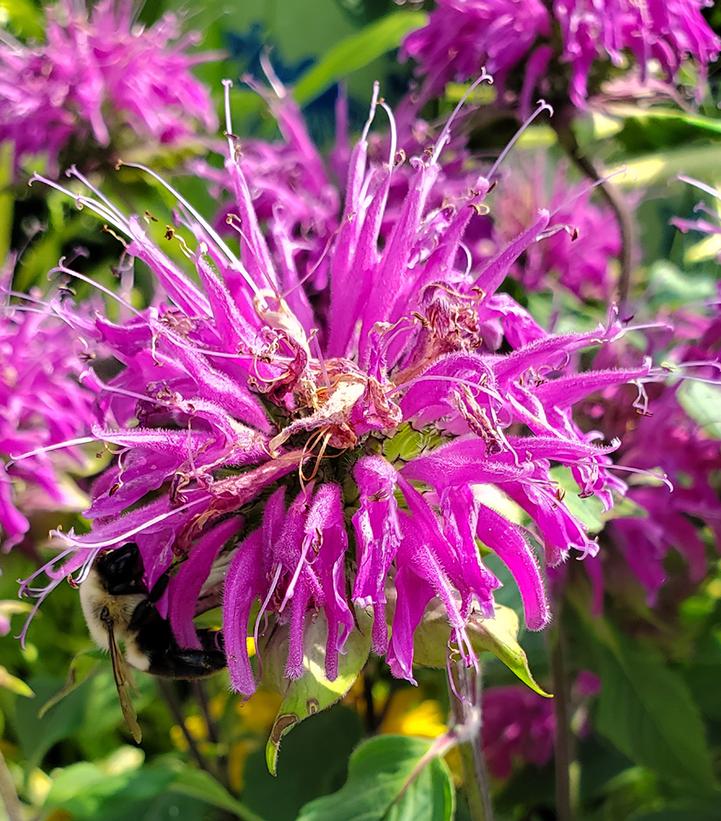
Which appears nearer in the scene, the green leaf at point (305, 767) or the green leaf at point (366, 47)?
the green leaf at point (305, 767)

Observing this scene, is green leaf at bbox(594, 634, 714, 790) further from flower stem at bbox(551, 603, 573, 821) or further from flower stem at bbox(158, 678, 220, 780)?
flower stem at bbox(158, 678, 220, 780)

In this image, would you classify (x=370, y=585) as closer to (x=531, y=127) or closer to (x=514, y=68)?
(x=514, y=68)

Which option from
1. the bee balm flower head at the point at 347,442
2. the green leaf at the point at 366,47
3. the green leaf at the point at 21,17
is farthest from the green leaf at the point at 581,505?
the green leaf at the point at 21,17

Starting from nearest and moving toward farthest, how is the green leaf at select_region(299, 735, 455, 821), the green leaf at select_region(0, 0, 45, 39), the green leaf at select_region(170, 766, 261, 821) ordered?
the green leaf at select_region(299, 735, 455, 821)
the green leaf at select_region(170, 766, 261, 821)
the green leaf at select_region(0, 0, 45, 39)

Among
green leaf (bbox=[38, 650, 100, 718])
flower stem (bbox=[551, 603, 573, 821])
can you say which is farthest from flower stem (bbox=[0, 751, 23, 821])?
flower stem (bbox=[551, 603, 573, 821])

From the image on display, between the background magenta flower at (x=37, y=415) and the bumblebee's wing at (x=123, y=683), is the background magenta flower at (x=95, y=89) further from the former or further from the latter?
the bumblebee's wing at (x=123, y=683)

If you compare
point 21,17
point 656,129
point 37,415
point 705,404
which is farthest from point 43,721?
point 21,17
